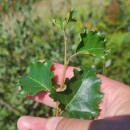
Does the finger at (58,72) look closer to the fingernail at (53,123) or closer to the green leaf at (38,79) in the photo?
the green leaf at (38,79)

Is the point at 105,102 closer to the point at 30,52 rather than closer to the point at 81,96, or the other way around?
the point at 81,96

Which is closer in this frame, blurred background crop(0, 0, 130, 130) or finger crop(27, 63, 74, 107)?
finger crop(27, 63, 74, 107)

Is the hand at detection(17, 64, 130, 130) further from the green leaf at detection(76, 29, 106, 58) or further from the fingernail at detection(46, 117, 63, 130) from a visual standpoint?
the green leaf at detection(76, 29, 106, 58)

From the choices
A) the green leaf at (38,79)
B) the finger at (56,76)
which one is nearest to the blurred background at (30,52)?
the finger at (56,76)

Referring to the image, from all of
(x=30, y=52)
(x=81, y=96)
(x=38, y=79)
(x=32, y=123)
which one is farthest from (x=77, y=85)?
(x=30, y=52)

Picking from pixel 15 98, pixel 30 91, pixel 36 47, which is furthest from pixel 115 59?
pixel 30 91

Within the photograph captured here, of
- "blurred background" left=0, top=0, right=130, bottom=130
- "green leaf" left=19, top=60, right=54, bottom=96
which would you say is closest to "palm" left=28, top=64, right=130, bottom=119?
"green leaf" left=19, top=60, right=54, bottom=96

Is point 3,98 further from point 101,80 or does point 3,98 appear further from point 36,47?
point 101,80
